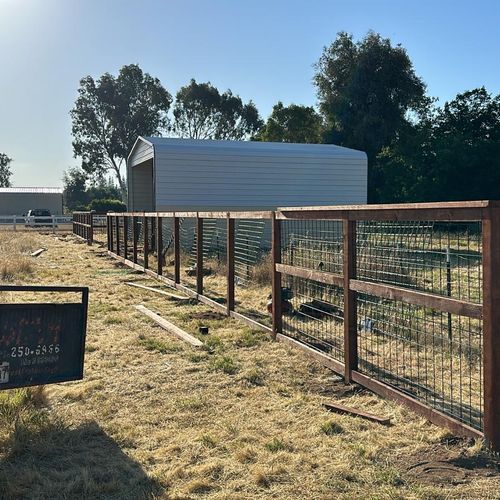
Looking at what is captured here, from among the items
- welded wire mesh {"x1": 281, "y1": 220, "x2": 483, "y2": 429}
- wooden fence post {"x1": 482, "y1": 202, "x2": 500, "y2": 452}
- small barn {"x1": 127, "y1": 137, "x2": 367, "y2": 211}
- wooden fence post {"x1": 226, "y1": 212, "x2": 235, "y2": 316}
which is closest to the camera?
wooden fence post {"x1": 482, "y1": 202, "x2": 500, "y2": 452}

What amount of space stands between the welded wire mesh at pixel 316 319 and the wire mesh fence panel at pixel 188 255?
113 inches

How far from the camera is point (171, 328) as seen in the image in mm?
7211

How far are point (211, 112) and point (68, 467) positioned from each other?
68920 mm

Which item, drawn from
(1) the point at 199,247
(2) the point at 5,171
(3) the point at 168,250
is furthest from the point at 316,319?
(2) the point at 5,171

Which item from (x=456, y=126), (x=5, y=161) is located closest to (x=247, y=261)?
(x=456, y=126)

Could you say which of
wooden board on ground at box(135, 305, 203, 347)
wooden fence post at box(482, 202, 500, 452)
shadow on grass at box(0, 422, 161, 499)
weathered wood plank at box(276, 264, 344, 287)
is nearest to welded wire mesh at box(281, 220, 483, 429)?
weathered wood plank at box(276, 264, 344, 287)

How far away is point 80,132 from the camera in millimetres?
66250

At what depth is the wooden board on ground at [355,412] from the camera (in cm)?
403

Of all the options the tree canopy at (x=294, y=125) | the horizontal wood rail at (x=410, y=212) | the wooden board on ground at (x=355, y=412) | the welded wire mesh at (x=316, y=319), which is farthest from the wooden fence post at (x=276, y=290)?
the tree canopy at (x=294, y=125)

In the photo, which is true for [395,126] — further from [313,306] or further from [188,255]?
[313,306]

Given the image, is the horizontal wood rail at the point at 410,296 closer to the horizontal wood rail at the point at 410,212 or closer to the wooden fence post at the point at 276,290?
the horizontal wood rail at the point at 410,212

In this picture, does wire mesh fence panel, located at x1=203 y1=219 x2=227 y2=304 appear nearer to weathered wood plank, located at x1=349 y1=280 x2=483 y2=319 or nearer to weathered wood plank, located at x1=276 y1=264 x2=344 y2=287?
weathered wood plank, located at x1=276 y1=264 x2=344 y2=287

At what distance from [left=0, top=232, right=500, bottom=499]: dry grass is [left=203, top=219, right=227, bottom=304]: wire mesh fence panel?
4.16 meters

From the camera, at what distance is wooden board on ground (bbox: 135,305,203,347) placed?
6535 millimetres
